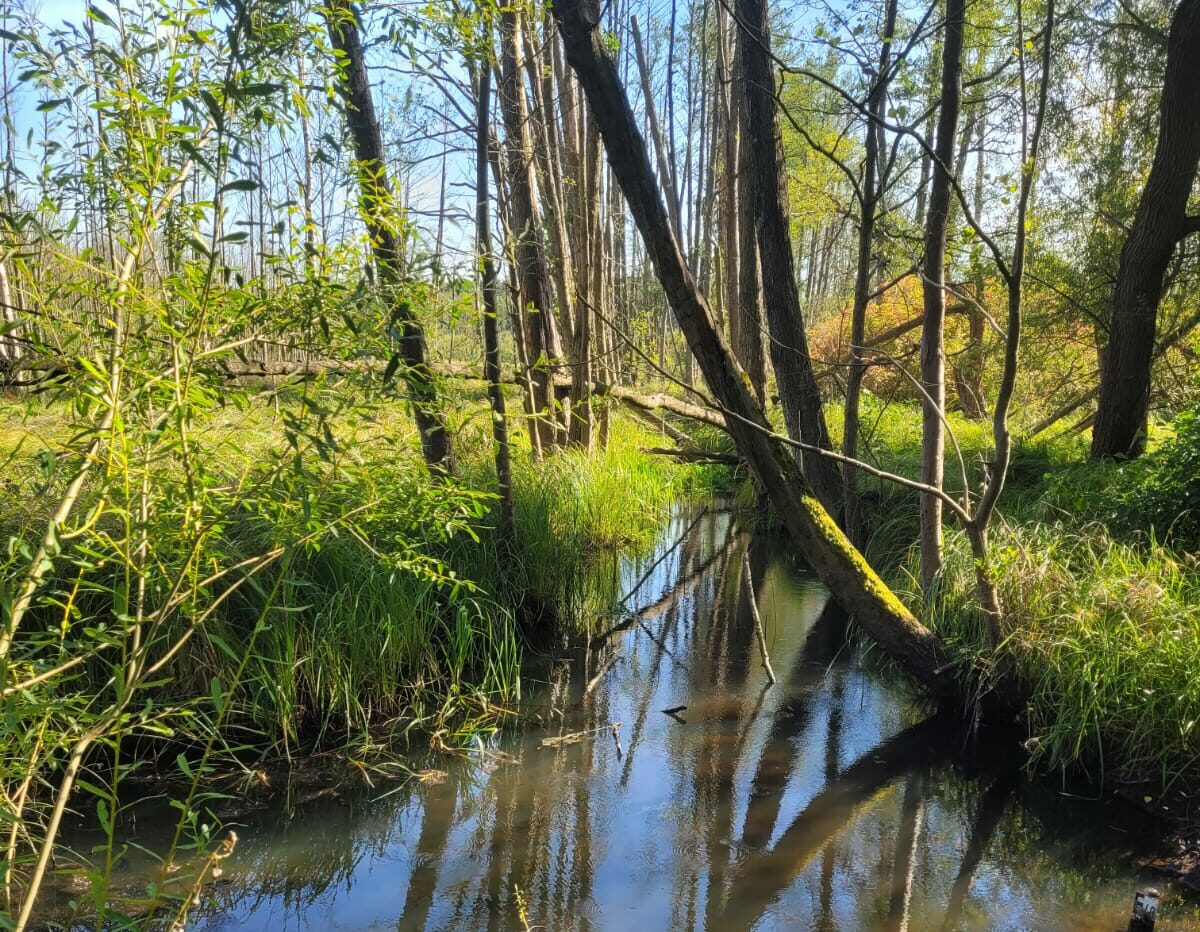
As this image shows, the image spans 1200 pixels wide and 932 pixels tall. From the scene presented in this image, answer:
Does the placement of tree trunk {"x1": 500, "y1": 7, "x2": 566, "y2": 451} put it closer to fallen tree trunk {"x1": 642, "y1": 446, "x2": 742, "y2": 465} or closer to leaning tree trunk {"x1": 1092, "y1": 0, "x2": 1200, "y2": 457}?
fallen tree trunk {"x1": 642, "y1": 446, "x2": 742, "y2": 465}

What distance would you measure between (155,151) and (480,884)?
2463 millimetres

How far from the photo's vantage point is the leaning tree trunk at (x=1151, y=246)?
5609mm

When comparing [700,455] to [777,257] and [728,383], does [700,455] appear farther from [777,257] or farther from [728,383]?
[728,383]

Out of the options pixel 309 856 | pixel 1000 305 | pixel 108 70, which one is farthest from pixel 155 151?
pixel 1000 305

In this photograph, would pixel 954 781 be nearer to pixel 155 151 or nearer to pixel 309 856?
pixel 309 856

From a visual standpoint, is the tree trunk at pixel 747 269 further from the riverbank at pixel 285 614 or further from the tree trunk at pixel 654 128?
the riverbank at pixel 285 614

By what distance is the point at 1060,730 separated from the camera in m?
3.39

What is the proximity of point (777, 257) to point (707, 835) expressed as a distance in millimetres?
3963

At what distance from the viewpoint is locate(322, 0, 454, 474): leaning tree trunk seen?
8.43 feet

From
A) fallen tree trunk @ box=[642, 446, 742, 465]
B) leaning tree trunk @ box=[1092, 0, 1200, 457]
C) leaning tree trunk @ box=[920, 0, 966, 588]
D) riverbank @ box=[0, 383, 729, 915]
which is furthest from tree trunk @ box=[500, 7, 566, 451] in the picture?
leaning tree trunk @ box=[1092, 0, 1200, 457]

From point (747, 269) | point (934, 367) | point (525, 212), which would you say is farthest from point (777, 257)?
point (525, 212)

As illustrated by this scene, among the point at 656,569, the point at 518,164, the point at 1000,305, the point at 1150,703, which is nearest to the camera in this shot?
the point at 1150,703

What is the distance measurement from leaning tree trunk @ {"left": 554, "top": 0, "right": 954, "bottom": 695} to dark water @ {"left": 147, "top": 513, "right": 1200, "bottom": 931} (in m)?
0.47

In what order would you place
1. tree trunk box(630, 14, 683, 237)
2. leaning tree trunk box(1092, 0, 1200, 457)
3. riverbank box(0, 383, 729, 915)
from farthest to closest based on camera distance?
tree trunk box(630, 14, 683, 237) → leaning tree trunk box(1092, 0, 1200, 457) → riverbank box(0, 383, 729, 915)
